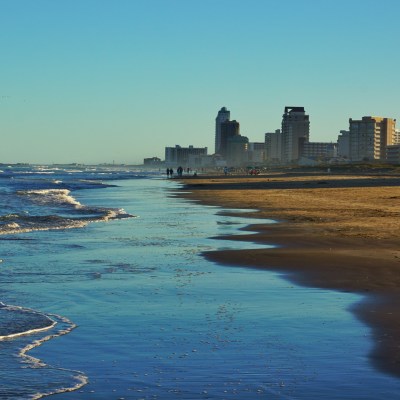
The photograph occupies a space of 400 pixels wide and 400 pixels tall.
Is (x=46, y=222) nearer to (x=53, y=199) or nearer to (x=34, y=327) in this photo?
(x=34, y=327)

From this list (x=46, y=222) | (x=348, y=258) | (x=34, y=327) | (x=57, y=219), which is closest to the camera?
(x=34, y=327)

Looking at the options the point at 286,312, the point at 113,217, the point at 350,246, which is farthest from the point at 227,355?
the point at 113,217

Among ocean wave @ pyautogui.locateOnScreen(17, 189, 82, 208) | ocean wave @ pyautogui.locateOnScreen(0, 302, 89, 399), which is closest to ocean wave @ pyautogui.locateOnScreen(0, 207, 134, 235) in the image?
ocean wave @ pyautogui.locateOnScreen(17, 189, 82, 208)

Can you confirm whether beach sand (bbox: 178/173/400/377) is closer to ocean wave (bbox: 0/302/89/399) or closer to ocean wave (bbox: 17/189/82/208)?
ocean wave (bbox: 0/302/89/399)

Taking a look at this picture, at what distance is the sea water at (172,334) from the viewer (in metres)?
7.52

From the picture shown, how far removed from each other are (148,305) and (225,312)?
1271 mm

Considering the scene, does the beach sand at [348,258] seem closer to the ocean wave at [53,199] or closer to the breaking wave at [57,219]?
the breaking wave at [57,219]

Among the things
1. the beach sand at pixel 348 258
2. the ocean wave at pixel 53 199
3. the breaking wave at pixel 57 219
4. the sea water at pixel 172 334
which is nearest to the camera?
the sea water at pixel 172 334

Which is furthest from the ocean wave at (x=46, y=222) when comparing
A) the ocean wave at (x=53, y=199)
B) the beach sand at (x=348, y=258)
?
the ocean wave at (x=53, y=199)

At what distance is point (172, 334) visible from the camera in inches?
384

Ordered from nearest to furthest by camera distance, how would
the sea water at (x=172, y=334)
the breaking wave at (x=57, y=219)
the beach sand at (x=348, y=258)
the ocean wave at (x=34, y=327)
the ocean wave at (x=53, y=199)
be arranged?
the sea water at (x=172, y=334) → the ocean wave at (x=34, y=327) → the beach sand at (x=348, y=258) → the breaking wave at (x=57, y=219) → the ocean wave at (x=53, y=199)

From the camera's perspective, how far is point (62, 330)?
9953mm

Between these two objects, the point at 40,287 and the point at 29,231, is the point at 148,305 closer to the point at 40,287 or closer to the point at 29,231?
the point at 40,287

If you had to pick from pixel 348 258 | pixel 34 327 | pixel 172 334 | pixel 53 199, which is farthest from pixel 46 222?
pixel 53 199
